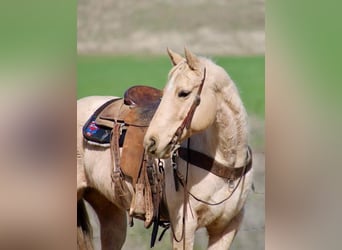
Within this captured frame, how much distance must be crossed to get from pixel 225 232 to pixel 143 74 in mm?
647

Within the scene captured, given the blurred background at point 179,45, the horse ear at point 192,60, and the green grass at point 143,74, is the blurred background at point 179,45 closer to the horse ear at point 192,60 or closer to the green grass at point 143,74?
the green grass at point 143,74

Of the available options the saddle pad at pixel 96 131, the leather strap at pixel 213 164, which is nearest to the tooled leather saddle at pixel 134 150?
the saddle pad at pixel 96 131

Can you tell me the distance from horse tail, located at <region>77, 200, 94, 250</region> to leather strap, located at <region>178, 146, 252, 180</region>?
0.57 m

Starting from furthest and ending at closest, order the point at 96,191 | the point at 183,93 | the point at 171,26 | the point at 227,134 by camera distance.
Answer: the point at 96,191 → the point at 171,26 → the point at 227,134 → the point at 183,93

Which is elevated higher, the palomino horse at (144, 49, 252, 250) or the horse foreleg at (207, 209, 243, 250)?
the palomino horse at (144, 49, 252, 250)

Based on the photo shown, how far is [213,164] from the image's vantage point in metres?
2.73

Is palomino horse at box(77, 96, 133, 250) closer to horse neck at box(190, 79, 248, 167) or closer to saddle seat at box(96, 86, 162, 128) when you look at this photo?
saddle seat at box(96, 86, 162, 128)

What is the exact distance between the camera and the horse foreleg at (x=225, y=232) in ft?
9.25

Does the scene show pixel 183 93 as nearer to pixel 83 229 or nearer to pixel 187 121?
pixel 187 121

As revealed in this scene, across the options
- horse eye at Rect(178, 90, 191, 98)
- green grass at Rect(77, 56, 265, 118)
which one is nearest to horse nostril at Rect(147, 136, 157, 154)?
horse eye at Rect(178, 90, 191, 98)

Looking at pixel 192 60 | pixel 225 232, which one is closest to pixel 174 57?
pixel 192 60

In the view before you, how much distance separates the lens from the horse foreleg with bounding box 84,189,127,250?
Result: 10.2 feet
